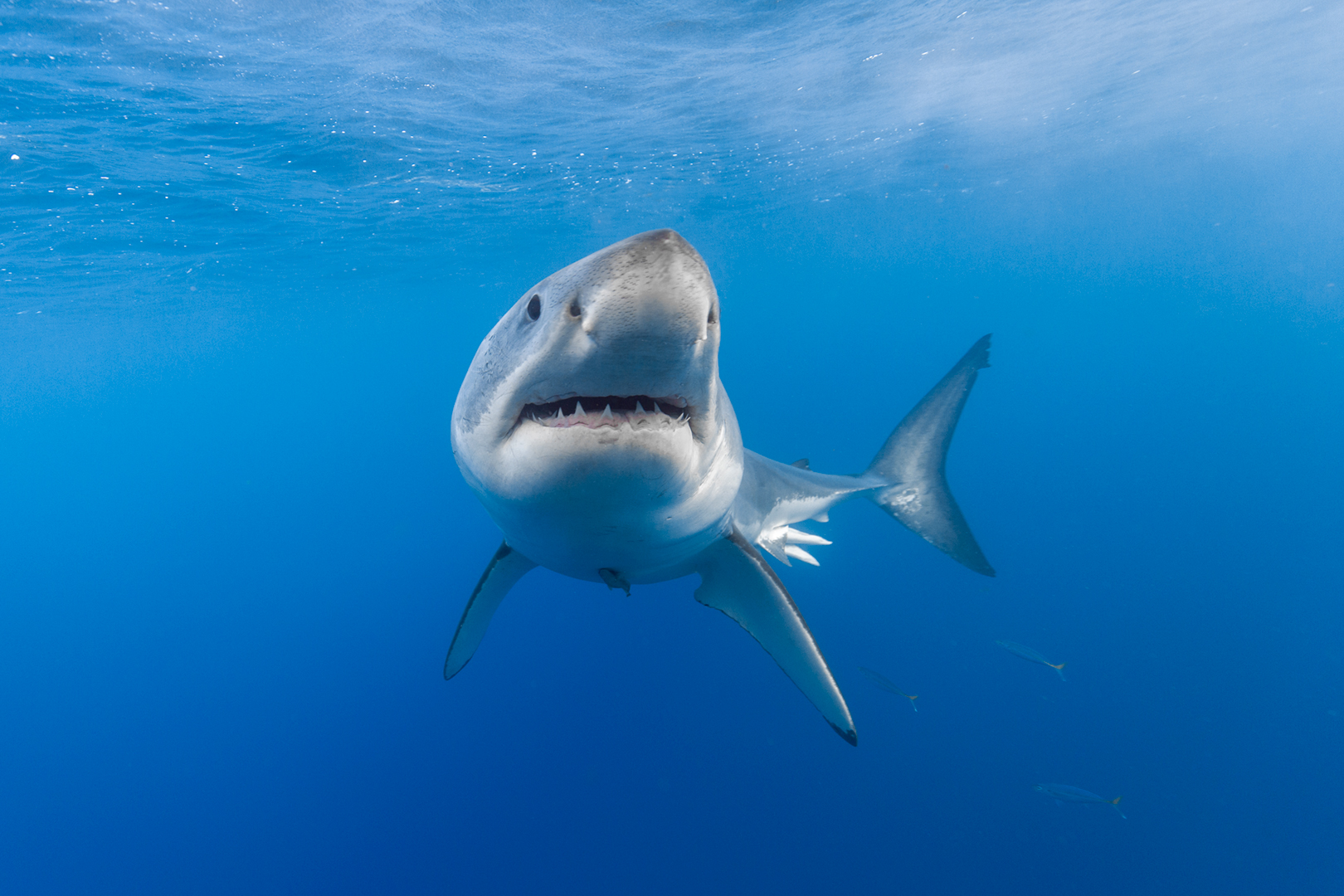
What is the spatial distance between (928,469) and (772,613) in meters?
3.46

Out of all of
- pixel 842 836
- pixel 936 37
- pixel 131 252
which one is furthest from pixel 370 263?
pixel 842 836

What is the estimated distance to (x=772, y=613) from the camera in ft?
10.4

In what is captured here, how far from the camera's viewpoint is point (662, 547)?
90.8 inches

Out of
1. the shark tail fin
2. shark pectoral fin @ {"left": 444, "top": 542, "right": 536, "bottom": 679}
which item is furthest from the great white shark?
the shark tail fin

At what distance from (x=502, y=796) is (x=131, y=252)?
19.3 m

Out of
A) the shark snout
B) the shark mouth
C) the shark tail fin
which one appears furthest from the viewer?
the shark tail fin

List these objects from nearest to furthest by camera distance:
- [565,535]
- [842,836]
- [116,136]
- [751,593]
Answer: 1. [565,535]
2. [751,593]
3. [842,836]
4. [116,136]

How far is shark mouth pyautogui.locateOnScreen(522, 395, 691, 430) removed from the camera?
1.70m

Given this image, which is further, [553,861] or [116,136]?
[116,136]

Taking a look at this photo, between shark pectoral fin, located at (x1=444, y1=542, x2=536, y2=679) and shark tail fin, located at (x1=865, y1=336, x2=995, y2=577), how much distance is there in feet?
12.4

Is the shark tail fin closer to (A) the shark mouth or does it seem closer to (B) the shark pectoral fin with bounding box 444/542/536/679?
(B) the shark pectoral fin with bounding box 444/542/536/679

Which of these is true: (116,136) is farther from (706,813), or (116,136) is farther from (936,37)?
(936,37)

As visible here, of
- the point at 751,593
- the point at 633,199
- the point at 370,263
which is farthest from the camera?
the point at 370,263

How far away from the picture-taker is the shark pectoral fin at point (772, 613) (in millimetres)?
3010
